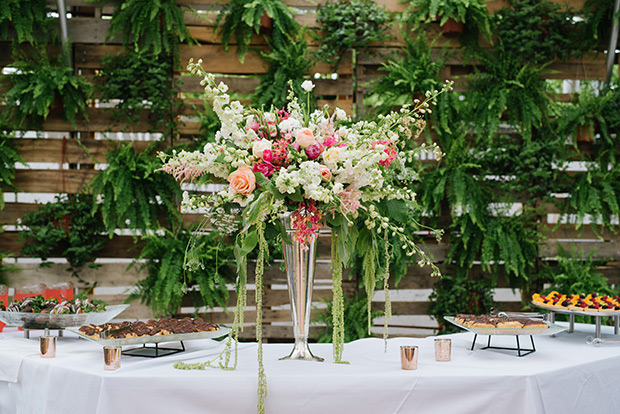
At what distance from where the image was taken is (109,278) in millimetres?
4297

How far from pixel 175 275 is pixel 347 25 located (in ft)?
7.35

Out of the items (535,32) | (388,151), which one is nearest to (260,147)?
(388,151)

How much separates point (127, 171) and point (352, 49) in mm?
1924

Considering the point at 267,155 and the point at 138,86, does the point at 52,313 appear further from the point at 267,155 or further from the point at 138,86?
the point at 138,86

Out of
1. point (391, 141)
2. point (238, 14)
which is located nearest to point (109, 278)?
point (238, 14)

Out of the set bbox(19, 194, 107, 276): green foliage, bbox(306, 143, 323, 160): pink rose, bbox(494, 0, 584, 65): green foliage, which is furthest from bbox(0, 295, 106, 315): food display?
bbox(494, 0, 584, 65): green foliage

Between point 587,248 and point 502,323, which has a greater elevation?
point 587,248

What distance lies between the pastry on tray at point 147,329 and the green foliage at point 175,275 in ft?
6.33

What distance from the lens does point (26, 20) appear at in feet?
13.7

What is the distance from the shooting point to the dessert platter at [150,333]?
1.82 m

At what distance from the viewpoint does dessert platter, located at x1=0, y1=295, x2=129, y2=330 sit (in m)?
2.14

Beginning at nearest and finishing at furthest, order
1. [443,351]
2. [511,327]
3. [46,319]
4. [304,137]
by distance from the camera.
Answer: [304,137]
[443,351]
[511,327]
[46,319]

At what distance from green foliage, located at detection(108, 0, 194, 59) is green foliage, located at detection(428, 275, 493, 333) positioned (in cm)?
268

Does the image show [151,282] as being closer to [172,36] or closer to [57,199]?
[57,199]
